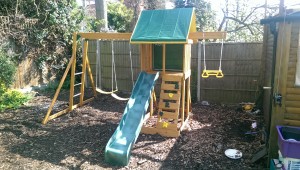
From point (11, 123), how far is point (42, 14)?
14.1 ft

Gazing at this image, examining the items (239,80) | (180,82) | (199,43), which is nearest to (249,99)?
(239,80)

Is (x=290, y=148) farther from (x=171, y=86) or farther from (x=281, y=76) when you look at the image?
(x=171, y=86)

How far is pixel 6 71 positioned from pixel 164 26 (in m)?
4.94

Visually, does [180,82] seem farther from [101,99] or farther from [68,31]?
[68,31]

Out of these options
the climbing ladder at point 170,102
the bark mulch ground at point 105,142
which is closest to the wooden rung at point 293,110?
the bark mulch ground at point 105,142

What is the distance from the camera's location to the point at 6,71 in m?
6.97

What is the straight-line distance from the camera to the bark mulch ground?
3.77 m

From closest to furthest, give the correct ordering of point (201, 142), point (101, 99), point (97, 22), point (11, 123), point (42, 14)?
point (201, 142), point (11, 123), point (101, 99), point (42, 14), point (97, 22)

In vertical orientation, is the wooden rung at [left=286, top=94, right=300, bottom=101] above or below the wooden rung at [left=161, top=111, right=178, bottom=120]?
above

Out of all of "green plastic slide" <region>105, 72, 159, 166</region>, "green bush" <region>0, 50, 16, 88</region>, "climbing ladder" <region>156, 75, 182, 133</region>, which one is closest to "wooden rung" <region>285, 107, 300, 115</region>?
"climbing ladder" <region>156, 75, 182, 133</region>

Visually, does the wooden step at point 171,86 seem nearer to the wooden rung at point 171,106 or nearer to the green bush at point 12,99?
the wooden rung at point 171,106

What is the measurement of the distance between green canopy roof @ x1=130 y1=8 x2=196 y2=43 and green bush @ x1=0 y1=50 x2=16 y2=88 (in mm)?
4338

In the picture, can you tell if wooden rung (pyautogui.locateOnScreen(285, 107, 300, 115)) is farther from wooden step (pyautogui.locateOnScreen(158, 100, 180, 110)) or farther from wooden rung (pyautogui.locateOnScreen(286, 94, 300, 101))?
wooden step (pyautogui.locateOnScreen(158, 100, 180, 110))

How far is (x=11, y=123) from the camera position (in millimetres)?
5391
